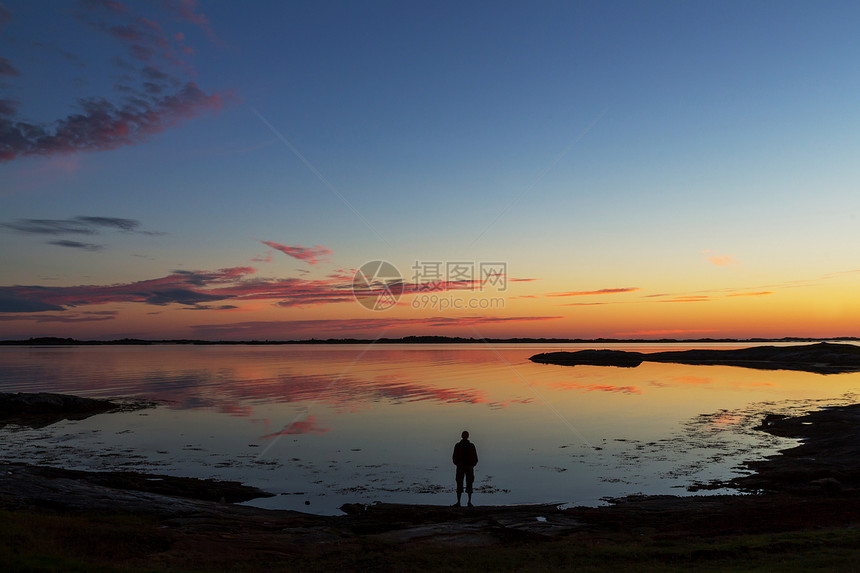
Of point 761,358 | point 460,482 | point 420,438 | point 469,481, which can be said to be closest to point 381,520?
point 460,482

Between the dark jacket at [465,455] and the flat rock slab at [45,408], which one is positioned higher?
the dark jacket at [465,455]

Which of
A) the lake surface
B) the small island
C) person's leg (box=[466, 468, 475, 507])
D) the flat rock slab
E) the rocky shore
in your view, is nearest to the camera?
the rocky shore

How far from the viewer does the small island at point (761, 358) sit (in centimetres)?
10038

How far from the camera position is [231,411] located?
150ft

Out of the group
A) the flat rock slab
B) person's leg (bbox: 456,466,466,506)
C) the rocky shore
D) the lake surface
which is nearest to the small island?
the lake surface

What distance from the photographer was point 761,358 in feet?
393

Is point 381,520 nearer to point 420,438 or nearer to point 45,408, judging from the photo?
point 420,438

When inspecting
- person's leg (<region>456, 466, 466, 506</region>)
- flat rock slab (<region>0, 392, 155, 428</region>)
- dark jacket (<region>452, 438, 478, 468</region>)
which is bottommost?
flat rock slab (<region>0, 392, 155, 428</region>)

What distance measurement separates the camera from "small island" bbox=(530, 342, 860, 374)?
100m

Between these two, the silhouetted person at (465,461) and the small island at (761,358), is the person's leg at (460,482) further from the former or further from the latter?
the small island at (761,358)

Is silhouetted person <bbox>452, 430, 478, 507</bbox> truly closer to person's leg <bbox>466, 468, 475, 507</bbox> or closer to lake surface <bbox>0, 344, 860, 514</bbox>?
person's leg <bbox>466, 468, 475, 507</bbox>

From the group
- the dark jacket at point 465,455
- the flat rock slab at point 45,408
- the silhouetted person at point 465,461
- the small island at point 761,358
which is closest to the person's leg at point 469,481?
the silhouetted person at point 465,461

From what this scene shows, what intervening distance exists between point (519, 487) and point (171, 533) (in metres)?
14.1

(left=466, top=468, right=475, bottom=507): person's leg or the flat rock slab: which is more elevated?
(left=466, top=468, right=475, bottom=507): person's leg
